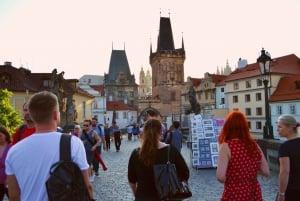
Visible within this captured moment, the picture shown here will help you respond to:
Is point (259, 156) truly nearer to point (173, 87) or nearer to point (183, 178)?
point (183, 178)

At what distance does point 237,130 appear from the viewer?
145 inches

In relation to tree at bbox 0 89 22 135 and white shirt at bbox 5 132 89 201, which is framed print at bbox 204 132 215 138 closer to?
white shirt at bbox 5 132 89 201

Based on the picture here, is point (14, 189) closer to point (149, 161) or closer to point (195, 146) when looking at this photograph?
point (149, 161)

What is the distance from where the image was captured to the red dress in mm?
3598

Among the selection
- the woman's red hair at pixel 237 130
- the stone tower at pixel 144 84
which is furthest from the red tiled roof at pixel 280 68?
the stone tower at pixel 144 84

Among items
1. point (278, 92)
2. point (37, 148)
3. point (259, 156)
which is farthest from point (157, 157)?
point (278, 92)

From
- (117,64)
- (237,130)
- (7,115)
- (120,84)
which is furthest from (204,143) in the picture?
(117,64)

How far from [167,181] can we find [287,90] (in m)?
43.1

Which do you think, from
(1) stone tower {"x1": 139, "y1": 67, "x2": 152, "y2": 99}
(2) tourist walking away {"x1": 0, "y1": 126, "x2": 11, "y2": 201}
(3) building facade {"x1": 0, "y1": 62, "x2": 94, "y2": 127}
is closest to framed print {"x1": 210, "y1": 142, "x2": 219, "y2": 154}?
(2) tourist walking away {"x1": 0, "y1": 126, "x2": 11, "y2": 201}

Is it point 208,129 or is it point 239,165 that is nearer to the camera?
point 239,165

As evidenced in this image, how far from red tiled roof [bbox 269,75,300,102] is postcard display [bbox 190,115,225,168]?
31025 millimetres

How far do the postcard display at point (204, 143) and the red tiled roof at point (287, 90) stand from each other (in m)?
31.0

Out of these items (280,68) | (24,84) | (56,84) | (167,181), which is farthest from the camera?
(280,68)

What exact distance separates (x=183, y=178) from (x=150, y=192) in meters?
0.42
